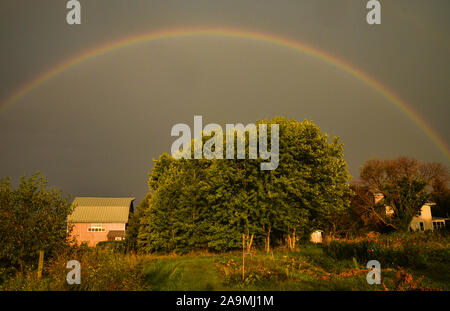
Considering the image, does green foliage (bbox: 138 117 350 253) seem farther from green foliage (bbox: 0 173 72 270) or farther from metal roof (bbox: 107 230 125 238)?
metal roof (bbox: 107 230 125 238)

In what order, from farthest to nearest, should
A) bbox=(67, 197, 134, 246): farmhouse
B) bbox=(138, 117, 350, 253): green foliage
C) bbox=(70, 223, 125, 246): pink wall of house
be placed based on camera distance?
bbox=(70, 223, 125, 246): pink wall of house
bbox=(67, 197, 134, 246): farmhouse
bbox=(138, 117, 350, 253): green foliage

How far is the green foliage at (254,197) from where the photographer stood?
88.8 feet

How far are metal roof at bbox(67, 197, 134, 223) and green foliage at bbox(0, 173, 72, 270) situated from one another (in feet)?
176

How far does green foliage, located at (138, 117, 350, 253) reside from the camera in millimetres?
27062

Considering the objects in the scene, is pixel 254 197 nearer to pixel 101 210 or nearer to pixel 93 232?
pixel 93 232

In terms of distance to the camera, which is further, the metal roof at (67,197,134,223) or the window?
the metal roof at (67,197,134,223)

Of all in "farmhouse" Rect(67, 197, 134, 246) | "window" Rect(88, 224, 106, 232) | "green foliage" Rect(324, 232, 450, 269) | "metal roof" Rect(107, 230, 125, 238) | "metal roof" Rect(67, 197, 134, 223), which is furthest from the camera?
"metal roof" Rect(67, 197, 134, 223)

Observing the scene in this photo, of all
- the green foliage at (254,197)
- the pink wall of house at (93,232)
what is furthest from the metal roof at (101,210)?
the green foliage at (254,197)

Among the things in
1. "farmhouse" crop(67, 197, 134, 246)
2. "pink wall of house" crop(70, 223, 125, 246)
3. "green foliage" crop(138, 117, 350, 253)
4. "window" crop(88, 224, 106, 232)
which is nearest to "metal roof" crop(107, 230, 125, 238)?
"farmhouse" crop(67, 197, 134, 246)

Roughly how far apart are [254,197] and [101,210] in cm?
4940
